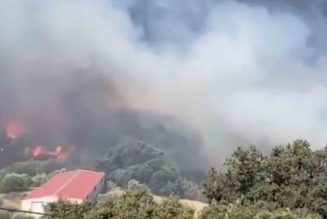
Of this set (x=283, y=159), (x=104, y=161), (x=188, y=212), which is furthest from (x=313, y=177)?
(x=104, y=161)

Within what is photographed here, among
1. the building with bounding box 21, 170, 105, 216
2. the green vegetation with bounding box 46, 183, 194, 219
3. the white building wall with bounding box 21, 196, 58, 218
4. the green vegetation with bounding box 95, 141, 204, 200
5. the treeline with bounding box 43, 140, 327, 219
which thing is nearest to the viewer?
the green vegetation with bounding box 46, 183, 194, 219

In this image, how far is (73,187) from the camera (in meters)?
101

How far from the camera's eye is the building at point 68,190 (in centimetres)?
9325

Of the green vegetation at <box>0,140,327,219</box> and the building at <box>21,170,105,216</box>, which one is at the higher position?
the building at <box>21,170,105,216</box>

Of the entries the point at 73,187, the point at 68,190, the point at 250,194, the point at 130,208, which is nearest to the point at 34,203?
the point at 68,190

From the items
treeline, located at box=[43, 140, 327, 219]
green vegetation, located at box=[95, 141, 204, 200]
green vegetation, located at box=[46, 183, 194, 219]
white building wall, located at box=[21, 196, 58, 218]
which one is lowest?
green vegetation, located at box=[46, 183, 194, 219]

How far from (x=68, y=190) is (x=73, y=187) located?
2.08 metres

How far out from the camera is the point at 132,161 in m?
Result: 184

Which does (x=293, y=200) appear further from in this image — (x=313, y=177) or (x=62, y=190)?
(x=62, y=190)

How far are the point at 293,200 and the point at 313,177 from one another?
155 inches

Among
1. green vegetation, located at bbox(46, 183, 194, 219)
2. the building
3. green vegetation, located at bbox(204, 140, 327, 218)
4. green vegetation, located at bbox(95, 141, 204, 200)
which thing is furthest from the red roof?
green vegetation, located at bbox(46, 183, 194, 219)

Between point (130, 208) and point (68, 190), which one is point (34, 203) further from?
point (130, 208)

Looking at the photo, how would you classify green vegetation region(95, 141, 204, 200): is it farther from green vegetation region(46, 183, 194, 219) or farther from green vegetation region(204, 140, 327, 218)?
green vegetation region(46, 183, 194, 219)

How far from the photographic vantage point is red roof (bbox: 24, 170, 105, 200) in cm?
9612
